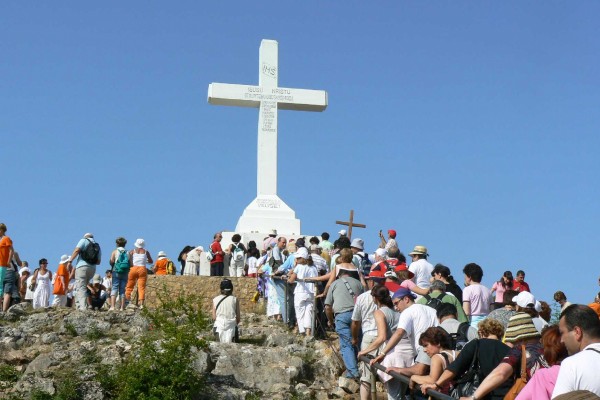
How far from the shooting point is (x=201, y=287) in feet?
61.9

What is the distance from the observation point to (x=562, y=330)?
527 cm

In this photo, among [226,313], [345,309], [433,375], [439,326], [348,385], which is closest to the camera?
[433,375]

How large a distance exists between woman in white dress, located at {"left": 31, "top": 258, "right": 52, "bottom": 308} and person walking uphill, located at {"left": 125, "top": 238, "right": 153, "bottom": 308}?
8.00ft

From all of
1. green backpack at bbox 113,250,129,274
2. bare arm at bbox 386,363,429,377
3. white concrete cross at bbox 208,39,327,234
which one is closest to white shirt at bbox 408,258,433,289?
bare arm at bbox 386,363,429,377

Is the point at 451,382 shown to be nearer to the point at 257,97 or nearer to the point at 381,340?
the point at 381,340

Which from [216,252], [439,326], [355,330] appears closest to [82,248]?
[216,252]

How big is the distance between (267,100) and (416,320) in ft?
54.6

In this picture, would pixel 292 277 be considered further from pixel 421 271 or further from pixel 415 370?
pixel 415 370

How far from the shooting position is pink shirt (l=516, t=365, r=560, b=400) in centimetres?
539

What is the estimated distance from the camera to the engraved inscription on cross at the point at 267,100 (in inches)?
968

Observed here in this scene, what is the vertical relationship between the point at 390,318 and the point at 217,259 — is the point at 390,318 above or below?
below

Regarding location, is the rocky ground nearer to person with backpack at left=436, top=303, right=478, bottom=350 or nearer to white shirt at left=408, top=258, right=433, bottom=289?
white shirt at left=408, top=258, right=433, bottom=289

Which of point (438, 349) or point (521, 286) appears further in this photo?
point (521, 286)

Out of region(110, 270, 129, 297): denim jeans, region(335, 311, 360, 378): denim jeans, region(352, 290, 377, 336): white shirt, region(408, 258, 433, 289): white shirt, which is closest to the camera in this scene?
region(352, 290, 377, 336): white shirt
